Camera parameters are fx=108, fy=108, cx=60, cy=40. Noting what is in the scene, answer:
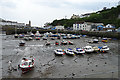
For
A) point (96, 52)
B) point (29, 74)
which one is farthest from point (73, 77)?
point (96, 52)

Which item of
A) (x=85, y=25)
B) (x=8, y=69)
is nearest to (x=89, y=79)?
(x=8, y=69)

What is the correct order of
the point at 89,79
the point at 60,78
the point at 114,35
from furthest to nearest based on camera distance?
the point at 114,35, the point at 60,78, the point at 89,79

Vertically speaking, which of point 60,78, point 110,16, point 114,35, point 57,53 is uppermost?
point 110,16

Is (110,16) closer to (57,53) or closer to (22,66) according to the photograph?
(57,53)

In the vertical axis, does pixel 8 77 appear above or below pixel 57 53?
below

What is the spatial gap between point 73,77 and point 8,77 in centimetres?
736

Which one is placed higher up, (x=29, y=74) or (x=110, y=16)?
(x=110, y=16)

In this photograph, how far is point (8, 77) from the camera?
12.3 metres

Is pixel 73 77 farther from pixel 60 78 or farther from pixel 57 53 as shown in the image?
pixel 57 53

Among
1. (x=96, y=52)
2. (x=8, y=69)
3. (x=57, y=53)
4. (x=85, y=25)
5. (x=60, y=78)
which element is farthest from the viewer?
(x=85, y=25)

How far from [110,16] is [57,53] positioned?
8891cm

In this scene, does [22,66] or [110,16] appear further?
[110,16]

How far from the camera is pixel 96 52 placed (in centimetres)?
2370

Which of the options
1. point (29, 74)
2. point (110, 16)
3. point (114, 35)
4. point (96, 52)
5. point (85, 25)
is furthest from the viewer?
point (110, 16)
